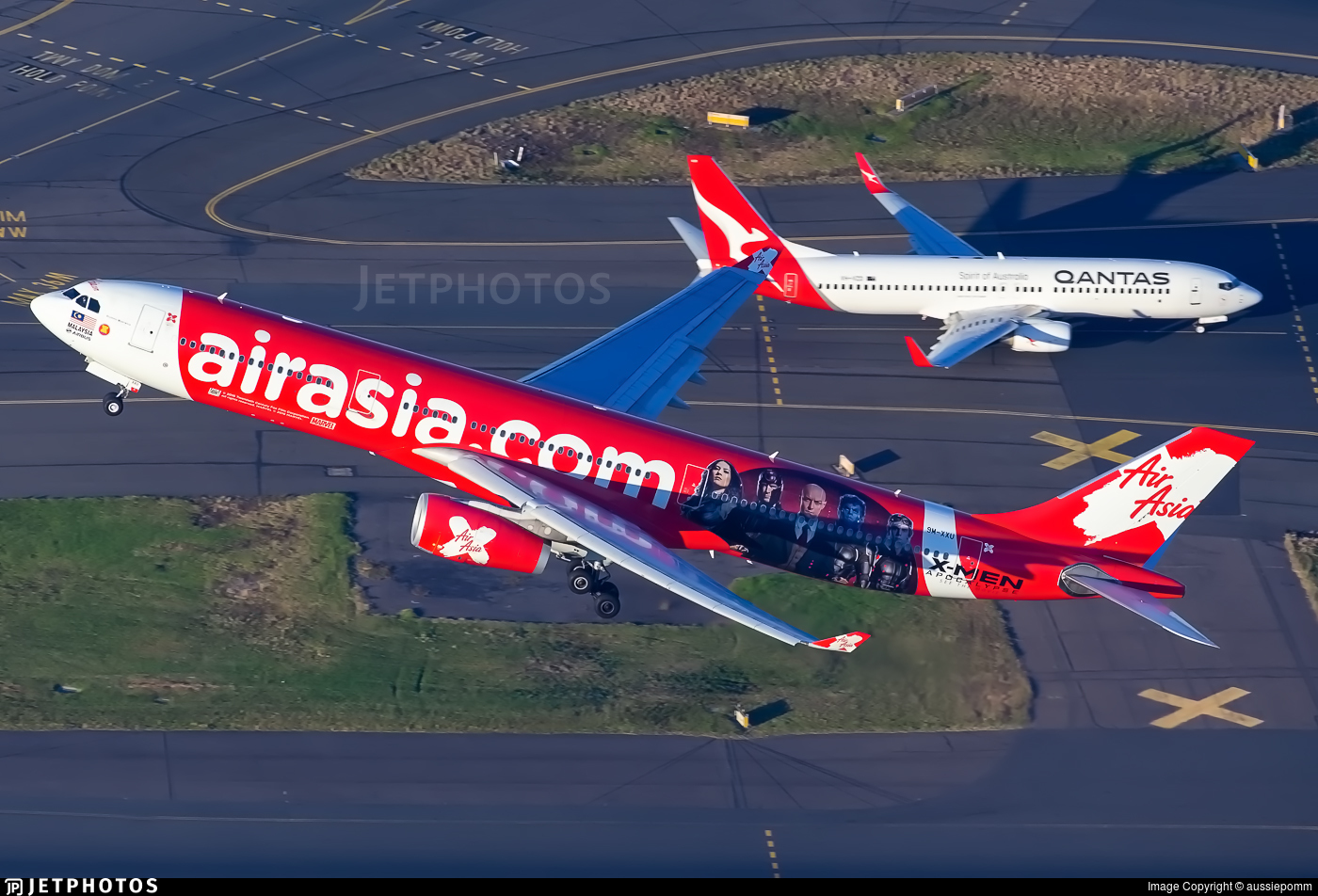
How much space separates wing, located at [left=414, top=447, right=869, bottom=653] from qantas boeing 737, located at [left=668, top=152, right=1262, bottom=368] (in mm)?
25335

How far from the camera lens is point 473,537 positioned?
54.9 metres

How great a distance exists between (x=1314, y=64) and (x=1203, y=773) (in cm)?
6364

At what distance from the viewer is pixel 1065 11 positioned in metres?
108

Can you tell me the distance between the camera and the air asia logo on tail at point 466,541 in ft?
180

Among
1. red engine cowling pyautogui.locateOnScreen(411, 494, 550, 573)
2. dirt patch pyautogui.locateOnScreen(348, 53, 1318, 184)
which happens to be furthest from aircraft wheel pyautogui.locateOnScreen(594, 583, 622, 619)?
dirt patch pyautogui.locateOnScreen(348, 53, 1318, 184)

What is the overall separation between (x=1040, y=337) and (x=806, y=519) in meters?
26.3

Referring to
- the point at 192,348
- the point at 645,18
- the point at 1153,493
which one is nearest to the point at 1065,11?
the point at 645,18

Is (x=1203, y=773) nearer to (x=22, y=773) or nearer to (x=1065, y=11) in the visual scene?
(x=22, y=773)

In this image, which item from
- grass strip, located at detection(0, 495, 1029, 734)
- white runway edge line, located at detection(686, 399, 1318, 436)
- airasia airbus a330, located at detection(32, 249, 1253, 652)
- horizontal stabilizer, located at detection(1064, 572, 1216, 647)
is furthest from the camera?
white runway edge line, located at detection(686, 399, 1318, 436)

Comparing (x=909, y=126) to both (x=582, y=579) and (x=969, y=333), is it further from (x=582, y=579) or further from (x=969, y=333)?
(x=582, y=579)

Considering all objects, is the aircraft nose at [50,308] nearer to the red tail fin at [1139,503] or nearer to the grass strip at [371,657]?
the grass strip at [371,657]

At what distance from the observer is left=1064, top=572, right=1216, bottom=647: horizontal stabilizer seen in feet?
168

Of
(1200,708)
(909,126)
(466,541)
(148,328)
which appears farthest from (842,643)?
(909,126)

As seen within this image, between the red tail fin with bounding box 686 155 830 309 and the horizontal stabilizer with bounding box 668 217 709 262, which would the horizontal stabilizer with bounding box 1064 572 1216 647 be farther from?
the horizontal stabilizer with bounding box 668 217 709 262
